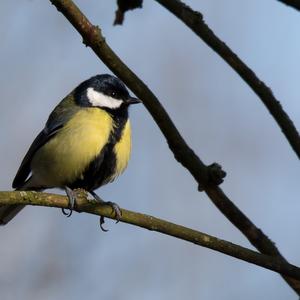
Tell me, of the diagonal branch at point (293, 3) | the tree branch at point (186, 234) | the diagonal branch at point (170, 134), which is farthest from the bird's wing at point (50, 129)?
the diagonal branch at point (293, 3)

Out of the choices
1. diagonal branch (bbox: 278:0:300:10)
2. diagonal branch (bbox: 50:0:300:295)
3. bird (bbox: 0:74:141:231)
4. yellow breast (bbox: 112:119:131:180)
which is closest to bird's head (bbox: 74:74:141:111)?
bird (bbox: 0:74:141:231)

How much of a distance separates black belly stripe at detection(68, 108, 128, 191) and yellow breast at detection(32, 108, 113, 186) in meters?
0.03

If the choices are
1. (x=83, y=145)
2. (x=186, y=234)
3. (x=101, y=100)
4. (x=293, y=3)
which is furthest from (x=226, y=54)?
(x=101, y=100)

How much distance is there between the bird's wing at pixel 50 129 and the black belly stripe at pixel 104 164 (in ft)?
0.77

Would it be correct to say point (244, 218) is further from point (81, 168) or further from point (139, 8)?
point (81, 168)

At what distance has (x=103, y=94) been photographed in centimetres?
302

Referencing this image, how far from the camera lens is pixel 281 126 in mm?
1948

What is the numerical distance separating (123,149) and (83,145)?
0.73ft

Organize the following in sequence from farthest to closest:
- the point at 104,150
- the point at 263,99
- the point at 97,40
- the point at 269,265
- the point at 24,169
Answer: the point at 24,169 < the point at 104,150 < the point at 263,99 < the point at 97,40 < the point at 269,265

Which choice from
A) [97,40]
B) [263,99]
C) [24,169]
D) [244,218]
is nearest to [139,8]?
[97,40]

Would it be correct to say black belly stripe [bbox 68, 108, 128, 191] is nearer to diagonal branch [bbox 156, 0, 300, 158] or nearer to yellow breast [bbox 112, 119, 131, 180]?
yellow breast [bbox 112, 119, 131, 180]

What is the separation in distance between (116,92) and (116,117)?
0.25m

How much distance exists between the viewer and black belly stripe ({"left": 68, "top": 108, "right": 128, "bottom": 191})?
276 cm

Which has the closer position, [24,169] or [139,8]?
[139,8]
